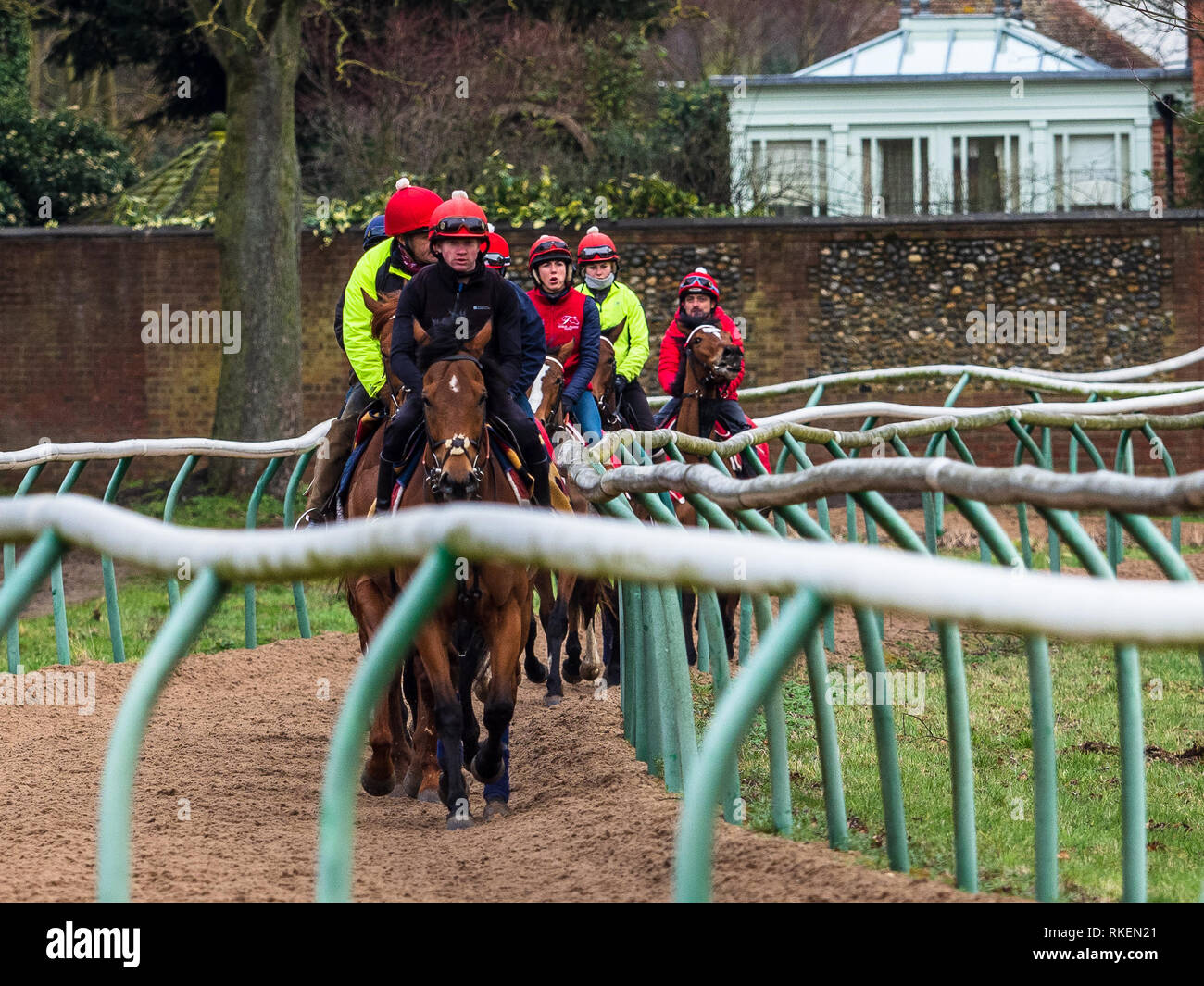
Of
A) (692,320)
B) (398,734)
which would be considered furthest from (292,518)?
(398,734)

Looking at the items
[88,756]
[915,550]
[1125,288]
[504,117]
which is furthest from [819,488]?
[504,117]

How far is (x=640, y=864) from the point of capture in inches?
198

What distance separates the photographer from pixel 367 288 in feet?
25.7

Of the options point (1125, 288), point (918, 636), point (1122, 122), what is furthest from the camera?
point (1122, 122)

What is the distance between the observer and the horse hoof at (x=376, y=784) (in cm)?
705

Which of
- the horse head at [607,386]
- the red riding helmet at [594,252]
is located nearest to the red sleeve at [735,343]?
the horse head at [607,386]

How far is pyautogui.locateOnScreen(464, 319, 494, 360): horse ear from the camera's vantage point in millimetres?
6652

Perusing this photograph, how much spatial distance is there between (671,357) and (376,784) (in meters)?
4.10

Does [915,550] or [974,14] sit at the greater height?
[974,14]

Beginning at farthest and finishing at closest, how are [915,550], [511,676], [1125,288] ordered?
[1125,288], [511,676], [915,550]

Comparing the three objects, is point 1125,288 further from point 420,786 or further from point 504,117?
point 420,786

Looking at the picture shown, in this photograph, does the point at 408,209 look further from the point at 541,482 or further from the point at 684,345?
the point at 684,345

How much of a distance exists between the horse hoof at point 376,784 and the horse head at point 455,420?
1.45 m
